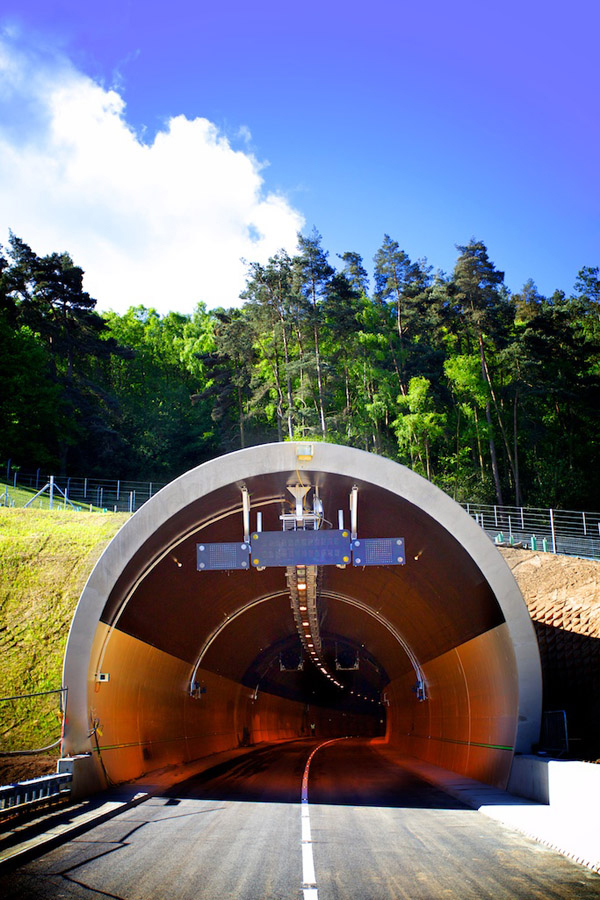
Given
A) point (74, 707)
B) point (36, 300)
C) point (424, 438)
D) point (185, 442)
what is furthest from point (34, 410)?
point (74, 707)

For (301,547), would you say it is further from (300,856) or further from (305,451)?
(300,856)

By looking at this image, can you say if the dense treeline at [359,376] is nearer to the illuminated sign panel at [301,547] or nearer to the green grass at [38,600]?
the green grass at [38,600]

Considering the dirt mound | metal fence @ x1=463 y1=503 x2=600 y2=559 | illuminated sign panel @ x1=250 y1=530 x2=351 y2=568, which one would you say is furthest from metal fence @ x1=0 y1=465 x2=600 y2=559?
illuminated sign panel @ x1=250 y1=530 x2=351 y2=568

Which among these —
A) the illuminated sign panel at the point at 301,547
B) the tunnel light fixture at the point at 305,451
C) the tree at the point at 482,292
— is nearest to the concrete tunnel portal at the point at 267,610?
the tunnel light fixture at the point at 305,451

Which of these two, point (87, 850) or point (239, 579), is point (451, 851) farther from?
point (239, 579)

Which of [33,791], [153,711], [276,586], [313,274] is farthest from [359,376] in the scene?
[33,791]

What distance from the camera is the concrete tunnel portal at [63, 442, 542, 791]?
46.9 feet

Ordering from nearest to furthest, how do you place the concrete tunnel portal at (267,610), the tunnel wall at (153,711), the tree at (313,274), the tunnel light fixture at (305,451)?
1. the concrete tunnel portal at (267,610)
2. the tunnel light fixture at (305,451)
3. the tunnel wall at (153,711)
4. the tree at (313,274)

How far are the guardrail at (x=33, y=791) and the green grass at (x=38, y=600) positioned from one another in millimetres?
8572

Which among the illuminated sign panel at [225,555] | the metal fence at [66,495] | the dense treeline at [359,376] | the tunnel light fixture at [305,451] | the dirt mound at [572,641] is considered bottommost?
the dirt mound at [572,641]

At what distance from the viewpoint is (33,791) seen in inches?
452

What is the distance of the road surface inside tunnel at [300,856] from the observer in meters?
7.33

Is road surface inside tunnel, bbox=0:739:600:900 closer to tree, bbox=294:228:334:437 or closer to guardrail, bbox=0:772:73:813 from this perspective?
guardrail, bbox=0:772:73:813

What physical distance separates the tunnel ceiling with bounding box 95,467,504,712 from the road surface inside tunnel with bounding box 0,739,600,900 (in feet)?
14.4
